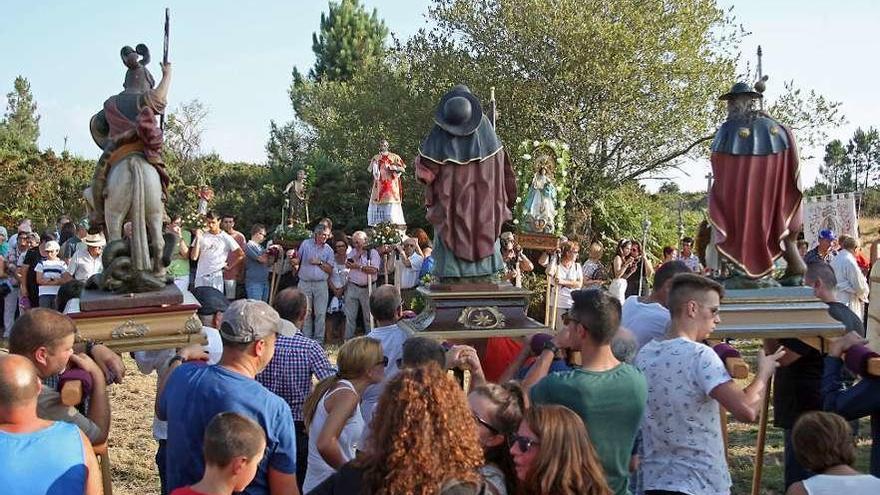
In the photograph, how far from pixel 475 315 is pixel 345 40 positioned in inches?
1875

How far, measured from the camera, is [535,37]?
82.2ft

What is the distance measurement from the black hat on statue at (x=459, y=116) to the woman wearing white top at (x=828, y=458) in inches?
132

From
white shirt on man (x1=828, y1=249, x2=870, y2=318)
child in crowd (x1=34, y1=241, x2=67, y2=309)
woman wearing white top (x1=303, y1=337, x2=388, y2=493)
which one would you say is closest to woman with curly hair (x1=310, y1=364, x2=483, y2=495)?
woman wearing white top (x1=303, y1=337, x2=388, y2=493)

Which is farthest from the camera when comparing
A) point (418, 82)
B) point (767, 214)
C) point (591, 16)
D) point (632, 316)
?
point (418, 82)

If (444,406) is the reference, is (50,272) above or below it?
below

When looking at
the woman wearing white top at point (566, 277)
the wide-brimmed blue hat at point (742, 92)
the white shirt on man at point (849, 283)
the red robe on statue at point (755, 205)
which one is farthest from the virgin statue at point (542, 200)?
the red robe on statue at point (755, 205)

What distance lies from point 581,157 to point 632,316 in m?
21.1

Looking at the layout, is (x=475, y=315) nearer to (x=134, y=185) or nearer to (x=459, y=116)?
(x=459, y=116)

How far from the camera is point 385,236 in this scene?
48.8 ft

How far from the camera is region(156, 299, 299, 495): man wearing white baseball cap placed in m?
3.42

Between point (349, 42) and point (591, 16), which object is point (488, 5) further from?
point (349, 42)

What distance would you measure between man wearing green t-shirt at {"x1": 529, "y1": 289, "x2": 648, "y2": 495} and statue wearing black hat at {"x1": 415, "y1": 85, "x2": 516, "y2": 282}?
2.77 meters

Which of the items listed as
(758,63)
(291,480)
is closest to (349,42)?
(758,63)

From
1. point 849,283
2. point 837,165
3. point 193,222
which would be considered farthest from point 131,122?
point 837,165
